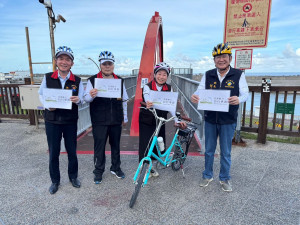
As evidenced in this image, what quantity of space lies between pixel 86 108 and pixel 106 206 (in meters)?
3.77

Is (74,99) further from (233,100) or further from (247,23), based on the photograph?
(247,23)

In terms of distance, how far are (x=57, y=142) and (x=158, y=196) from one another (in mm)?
1676

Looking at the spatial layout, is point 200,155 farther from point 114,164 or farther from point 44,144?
point 44,144

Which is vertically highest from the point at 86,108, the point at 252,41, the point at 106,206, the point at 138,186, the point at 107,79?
the point at 252,41

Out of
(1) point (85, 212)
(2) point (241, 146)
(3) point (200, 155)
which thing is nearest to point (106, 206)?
(1) point (85, 212)

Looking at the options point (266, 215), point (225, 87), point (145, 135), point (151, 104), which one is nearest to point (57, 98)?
point (151, 104)

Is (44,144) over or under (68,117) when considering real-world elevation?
under

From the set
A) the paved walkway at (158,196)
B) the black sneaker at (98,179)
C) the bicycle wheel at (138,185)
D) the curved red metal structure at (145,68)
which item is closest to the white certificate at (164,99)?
the bicycle wheel at (138,185)

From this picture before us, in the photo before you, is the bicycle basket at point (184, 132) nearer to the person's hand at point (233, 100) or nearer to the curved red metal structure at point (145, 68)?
the person's hand at point (233, 100)

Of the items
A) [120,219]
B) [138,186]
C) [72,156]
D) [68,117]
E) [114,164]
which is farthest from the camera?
[114,164]

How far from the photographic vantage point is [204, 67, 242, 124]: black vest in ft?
9.88

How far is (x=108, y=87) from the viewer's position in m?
3.16

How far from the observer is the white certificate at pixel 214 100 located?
9.71 feet

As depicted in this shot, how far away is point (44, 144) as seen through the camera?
536 cm
